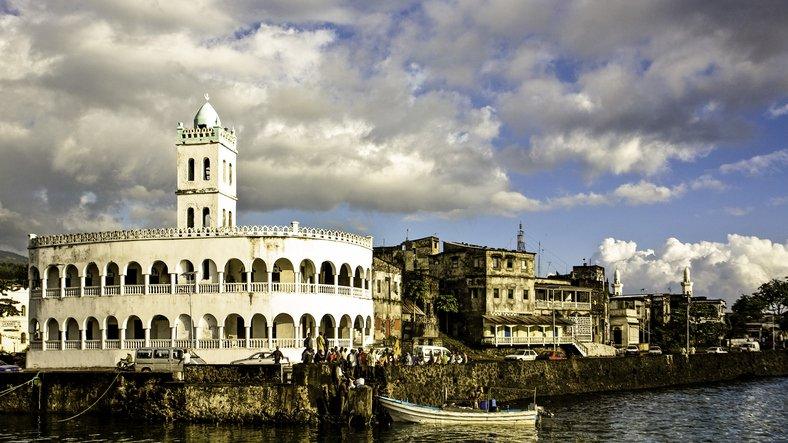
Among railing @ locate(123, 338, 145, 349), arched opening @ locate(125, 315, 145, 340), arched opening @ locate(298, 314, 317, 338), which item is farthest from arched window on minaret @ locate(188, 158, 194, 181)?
arched opening @ locate(298, 314, 317, 338)

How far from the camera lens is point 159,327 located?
218ft

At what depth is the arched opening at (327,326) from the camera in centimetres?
6849

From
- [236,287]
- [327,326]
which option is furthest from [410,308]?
[236,287]

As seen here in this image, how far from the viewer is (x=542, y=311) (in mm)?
98312

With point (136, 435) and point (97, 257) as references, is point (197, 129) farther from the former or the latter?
point (136, 435)

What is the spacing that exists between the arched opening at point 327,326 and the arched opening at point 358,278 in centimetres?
388

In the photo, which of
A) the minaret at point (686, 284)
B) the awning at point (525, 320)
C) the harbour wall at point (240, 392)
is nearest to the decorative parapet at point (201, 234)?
the harbour wall at point (240, 392)

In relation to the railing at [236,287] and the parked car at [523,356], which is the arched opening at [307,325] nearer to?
the railing at [236,287]

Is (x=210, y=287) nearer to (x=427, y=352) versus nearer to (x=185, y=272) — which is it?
(x=185, y=272)

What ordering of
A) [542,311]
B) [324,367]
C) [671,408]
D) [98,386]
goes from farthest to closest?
[542,311]
[671,408]
[98,386]
[324,367]

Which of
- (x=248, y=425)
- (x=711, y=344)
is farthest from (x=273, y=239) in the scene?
(x=711, y=344)

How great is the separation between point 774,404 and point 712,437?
73.7ft

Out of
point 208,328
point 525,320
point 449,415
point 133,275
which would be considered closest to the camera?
point 449,415

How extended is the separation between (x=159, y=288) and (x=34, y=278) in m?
12.4
